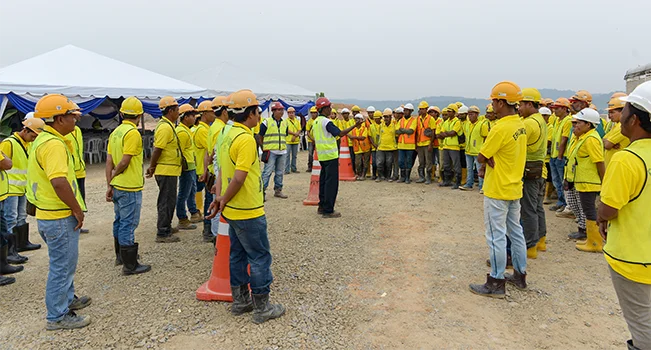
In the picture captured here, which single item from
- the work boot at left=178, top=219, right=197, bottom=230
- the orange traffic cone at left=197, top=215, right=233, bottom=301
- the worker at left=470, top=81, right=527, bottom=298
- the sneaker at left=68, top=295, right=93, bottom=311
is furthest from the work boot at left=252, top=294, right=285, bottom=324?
the work boot at left=178, top=219, right=197, bottom=230

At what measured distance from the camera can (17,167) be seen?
5180mm

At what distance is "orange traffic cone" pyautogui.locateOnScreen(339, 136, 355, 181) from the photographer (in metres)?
11.0

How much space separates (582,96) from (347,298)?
6036 millimetres

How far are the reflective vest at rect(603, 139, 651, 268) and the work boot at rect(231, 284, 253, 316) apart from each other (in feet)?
9.31

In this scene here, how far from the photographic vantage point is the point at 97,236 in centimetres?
625

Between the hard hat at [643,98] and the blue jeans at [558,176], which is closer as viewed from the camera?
the hard hat at [643,98]

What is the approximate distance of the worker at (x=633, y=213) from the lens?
86.4 inches

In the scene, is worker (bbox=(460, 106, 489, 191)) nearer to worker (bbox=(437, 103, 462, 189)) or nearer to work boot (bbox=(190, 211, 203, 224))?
worker (bbox=(437, 103, 462, 189))

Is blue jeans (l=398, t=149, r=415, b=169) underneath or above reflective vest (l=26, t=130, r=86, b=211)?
underneath

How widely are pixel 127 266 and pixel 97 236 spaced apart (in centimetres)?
206

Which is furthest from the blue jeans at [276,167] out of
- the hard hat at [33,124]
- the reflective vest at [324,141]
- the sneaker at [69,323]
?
the sneaker at [69,323]

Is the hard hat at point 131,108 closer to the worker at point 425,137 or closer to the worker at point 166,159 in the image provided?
the worker at point 166,159

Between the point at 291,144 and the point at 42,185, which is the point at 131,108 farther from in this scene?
the point at 291,144

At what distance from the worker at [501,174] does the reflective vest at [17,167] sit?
18.0 feet
